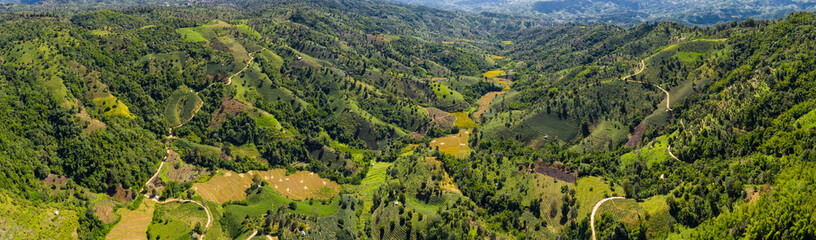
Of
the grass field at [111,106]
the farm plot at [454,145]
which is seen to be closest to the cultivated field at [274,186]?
the farm plot at [454,145]

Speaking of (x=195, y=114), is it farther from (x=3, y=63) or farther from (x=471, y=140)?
(x=471, y=140)

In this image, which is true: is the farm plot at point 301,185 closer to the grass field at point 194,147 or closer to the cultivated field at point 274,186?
the cultivated field at point 274,186

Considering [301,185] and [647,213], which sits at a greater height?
[647,213]

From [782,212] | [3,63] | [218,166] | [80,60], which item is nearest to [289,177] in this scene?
[218,166]

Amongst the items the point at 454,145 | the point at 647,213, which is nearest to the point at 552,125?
the point at 454,145

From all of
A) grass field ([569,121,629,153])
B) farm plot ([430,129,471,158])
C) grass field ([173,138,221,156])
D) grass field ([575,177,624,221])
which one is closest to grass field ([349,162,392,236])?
farm plot ([430,129,471,158])

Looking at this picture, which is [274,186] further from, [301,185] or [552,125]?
[552,125]
